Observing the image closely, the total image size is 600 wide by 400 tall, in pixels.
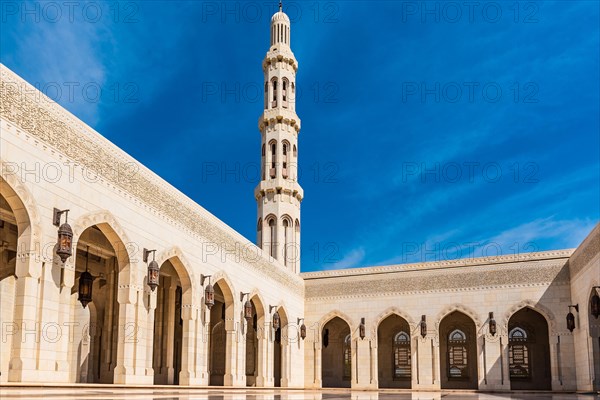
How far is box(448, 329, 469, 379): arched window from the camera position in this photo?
20984 mm

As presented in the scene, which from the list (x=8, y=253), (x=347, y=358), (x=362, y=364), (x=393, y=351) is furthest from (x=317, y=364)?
(x=8, y=253)

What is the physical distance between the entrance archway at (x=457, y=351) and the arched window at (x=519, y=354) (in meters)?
1.17

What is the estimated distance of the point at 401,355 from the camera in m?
22.0

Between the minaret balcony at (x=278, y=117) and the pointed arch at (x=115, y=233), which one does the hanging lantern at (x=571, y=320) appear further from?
the minaret balcony at (x=278, y=117)

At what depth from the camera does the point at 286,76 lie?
80.9 ft

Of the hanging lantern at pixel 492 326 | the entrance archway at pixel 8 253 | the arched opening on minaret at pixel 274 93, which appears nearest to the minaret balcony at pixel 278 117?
the arched opening on minaret at pixel 274 93

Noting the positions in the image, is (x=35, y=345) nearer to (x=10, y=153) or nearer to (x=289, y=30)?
(x=10, y=153)

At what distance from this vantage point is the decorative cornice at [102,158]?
8648 millimetres

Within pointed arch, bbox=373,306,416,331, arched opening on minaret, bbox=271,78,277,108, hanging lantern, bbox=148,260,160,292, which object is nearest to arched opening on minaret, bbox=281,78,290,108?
A: arched opening on minaret, bbox=271,78,277,108

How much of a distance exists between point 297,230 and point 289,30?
882 centimetres

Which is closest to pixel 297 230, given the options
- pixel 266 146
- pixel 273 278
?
pixel 266 146

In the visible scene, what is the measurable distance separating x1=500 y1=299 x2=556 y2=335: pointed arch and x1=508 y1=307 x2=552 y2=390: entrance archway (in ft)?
5.46

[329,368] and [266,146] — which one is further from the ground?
[266,146]

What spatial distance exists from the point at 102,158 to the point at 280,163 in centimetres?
1288
